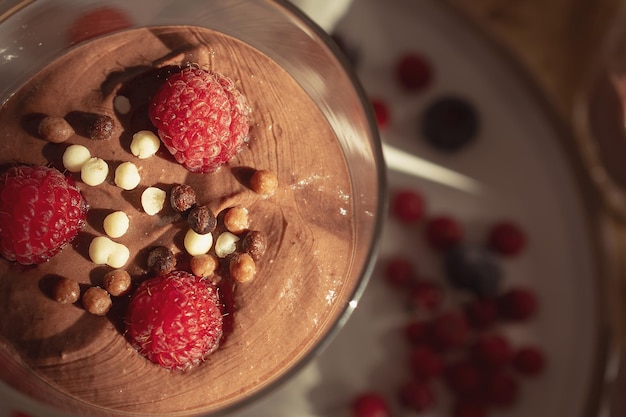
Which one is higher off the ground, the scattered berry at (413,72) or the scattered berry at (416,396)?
the scattered berry at (413,72)

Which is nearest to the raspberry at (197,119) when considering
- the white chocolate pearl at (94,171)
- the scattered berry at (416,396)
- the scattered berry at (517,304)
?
the white chocolate pearl at (94,171)

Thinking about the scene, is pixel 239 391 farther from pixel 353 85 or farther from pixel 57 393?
pixel 353 85

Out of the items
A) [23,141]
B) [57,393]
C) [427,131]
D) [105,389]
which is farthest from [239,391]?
[427,131]

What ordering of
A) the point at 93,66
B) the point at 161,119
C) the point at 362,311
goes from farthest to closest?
the point at 362,311 < the point at 93,66 < the point at 161,119

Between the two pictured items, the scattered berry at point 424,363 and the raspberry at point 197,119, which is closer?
the raspberry at point 197,119

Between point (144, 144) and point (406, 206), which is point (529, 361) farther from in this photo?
point (144, 144)

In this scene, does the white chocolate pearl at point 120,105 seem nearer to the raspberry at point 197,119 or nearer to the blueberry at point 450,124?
the raspberry at point 197,119

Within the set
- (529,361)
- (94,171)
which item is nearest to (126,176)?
(94,171)
